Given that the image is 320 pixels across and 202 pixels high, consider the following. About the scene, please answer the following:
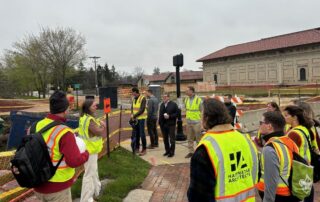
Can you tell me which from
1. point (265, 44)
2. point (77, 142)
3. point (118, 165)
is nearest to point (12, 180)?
point (118, 165)

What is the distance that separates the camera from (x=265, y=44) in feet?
226

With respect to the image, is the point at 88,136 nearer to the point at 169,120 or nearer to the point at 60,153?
the point at 60,153

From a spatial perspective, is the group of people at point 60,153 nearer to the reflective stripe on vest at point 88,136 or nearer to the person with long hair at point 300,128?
the reflective stripe on vest at point 88,136

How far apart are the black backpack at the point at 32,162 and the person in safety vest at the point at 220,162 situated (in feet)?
4.79

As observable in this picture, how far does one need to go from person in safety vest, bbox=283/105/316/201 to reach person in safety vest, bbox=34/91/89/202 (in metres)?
2.41

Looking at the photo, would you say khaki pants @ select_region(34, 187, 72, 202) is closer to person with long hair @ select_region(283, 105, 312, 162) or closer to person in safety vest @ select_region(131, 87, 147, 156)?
person with long hair @ select_region(283, 105, 312, 162)

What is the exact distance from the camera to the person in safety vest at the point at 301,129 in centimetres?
397

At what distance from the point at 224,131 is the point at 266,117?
1211 millimetres

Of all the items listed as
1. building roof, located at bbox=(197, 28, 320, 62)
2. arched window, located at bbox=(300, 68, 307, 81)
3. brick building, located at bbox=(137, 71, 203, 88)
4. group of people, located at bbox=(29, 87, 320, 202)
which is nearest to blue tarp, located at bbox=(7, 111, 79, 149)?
group of people, located at bbox=(29, 87, 320, 202)

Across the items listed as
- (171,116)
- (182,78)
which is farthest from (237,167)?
(182,78)

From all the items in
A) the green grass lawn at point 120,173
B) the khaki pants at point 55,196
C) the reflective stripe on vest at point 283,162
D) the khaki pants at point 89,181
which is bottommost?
the green grass lawn at point 120,173

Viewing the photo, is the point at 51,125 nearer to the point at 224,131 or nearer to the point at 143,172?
the point at 224,131

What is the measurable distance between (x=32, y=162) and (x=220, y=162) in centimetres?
173

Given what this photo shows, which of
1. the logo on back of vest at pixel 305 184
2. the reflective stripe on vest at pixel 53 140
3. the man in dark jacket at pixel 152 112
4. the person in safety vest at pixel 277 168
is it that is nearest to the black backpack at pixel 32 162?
the reflective stripe on vest at pixel 53 140
